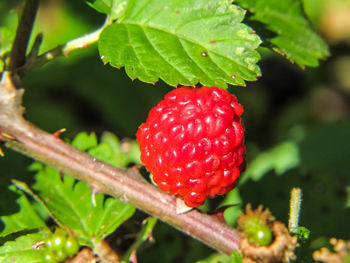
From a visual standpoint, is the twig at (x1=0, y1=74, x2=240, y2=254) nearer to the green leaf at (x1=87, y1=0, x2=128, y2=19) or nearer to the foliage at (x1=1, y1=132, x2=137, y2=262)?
the foliage at (x1=1, y1=132, x2=137, y2=262)

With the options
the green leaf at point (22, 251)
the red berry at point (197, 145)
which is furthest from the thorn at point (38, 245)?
the red berry at point (197, 145)

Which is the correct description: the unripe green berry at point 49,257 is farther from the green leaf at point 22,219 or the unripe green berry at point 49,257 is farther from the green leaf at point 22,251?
the green leaf at point 22,219

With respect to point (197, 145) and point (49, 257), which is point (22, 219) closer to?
point (49, 257)

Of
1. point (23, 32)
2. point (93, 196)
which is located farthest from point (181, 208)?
point (23, 32)

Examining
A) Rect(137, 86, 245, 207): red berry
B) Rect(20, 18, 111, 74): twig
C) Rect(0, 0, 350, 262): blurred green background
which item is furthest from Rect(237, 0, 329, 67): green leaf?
Rect(20, 18, 111, 74): twig

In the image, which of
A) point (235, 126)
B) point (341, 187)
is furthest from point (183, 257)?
point (235, 126)

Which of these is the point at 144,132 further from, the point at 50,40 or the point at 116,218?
the point at 50,40

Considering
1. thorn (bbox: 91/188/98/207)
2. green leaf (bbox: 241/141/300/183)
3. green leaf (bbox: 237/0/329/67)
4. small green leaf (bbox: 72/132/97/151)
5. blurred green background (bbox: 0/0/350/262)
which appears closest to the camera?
thorn (bbox: 91/188/98/207)
